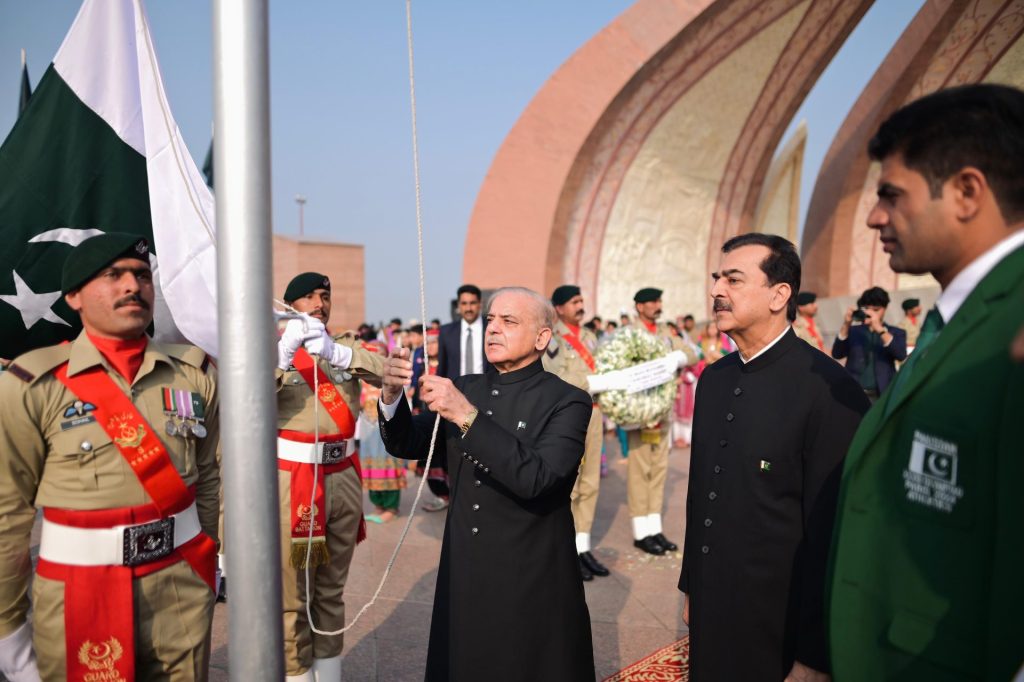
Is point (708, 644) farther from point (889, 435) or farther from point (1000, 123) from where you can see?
point (1000, 123)

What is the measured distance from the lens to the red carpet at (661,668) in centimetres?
358

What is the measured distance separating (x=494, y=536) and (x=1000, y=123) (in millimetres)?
1761

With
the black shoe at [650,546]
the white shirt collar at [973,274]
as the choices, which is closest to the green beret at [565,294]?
the black shoe at [650,546]

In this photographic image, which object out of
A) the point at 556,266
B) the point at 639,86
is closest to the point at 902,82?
the point at 639,86

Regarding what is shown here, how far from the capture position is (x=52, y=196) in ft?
9.13

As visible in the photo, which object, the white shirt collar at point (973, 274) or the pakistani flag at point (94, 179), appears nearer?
the white shirt collar at point (973, 274)

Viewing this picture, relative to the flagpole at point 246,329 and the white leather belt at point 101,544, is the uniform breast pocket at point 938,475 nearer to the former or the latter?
the flagpole at point 246,329

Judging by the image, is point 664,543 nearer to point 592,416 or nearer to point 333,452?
point 592,416

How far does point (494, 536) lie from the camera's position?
230 cm

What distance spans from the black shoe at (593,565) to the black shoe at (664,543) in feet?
2.24

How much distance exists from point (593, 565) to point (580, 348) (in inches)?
73.6

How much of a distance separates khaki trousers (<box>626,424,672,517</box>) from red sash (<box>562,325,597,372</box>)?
0.71m

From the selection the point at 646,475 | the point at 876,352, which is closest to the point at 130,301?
the point at 646,475

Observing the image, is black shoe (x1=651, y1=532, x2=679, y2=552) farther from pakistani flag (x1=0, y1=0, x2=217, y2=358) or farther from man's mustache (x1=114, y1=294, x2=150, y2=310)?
man's mustache (x1=114, y1=294, x2=150, y2=310)
